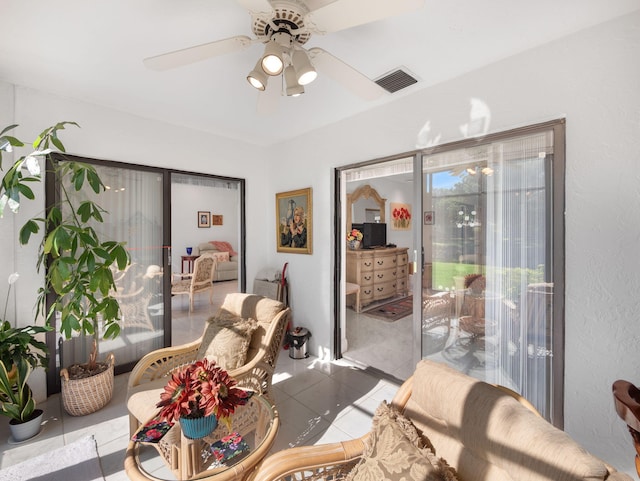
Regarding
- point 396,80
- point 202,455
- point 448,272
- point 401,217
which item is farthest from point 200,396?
point 401,217

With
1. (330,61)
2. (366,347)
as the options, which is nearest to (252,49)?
(330,61)

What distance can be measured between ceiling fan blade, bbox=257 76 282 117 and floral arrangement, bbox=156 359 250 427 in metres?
1.60

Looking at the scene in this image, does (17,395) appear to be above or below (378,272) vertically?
below

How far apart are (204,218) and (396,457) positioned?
25.1 feet

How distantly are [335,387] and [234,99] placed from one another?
112 inches

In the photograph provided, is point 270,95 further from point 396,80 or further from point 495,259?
point 495,259

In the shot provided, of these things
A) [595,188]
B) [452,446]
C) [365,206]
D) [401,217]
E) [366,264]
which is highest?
Answer: [365,206]

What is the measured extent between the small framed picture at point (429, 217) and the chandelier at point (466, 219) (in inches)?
8.0

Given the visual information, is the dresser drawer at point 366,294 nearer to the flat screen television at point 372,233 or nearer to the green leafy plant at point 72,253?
the flat screen television at point 372,233

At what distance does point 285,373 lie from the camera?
117 inches

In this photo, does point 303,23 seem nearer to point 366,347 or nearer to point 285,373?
point 285,373

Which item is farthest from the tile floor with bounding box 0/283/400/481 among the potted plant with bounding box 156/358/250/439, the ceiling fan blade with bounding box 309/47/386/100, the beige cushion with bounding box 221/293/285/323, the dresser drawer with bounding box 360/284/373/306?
the ceiling fan blade with bounding box 309/47/386/100

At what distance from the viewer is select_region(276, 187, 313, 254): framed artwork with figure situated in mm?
3406

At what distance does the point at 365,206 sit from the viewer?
19.8 ft
